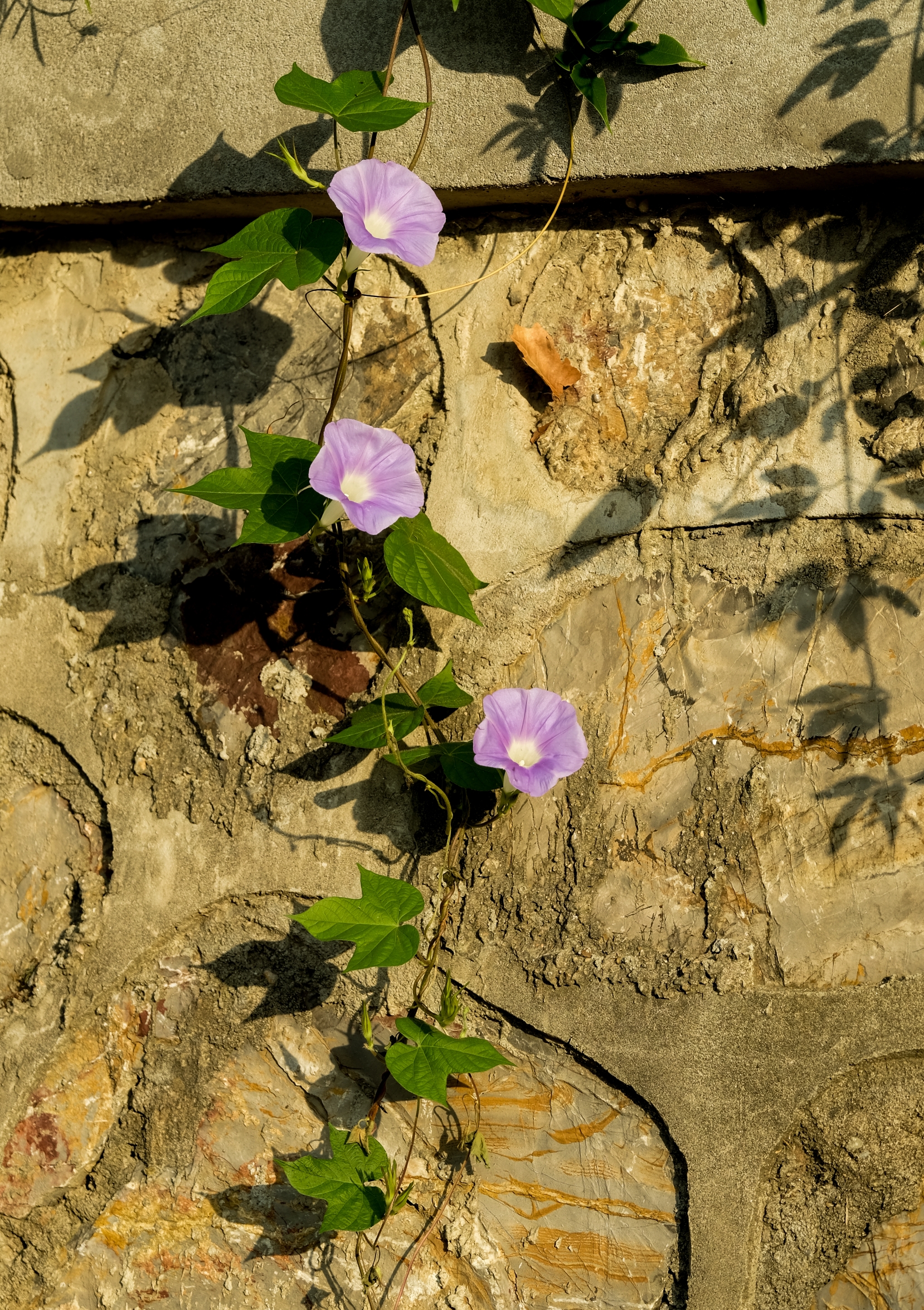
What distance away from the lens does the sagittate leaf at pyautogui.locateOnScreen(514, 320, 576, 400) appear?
1.38 m

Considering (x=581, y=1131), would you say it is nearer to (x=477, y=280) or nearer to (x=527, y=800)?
(x=527, y=800)

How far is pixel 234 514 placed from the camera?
1450 millimetres

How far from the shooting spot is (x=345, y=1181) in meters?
1.24

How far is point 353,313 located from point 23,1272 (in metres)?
1.50

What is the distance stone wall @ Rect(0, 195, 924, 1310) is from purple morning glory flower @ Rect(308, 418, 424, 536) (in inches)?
5.6

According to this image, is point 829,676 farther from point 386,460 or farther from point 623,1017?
point 386,460

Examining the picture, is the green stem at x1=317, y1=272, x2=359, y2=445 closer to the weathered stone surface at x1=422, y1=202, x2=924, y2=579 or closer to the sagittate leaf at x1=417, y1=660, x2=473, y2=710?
the weathered stone surface at x1=422, y1=202, x2=924, y2=579

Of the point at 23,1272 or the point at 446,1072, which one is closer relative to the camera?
the point at 446,1072

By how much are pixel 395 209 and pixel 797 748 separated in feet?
2.99

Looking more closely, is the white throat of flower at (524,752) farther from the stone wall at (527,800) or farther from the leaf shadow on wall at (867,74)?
the leaf shadow on wall at (867,74)

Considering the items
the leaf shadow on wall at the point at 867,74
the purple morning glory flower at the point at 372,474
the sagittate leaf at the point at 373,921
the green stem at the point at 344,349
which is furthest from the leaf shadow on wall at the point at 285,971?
the leaf shadow on wall at the point at 867,74

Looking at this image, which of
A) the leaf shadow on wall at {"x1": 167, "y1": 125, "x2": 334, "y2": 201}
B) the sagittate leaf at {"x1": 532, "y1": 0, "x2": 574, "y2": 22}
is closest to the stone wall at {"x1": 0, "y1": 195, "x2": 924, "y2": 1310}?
the leaf shadow on wall at {"x1": 167, "y1": 125, "x2": 334, "y2": 201}

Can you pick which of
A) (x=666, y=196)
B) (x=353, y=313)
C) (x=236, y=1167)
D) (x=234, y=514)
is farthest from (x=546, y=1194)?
(x=666, y=196)

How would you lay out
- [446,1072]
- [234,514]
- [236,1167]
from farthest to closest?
[234,514] < [236,1167] < [446,1072]
